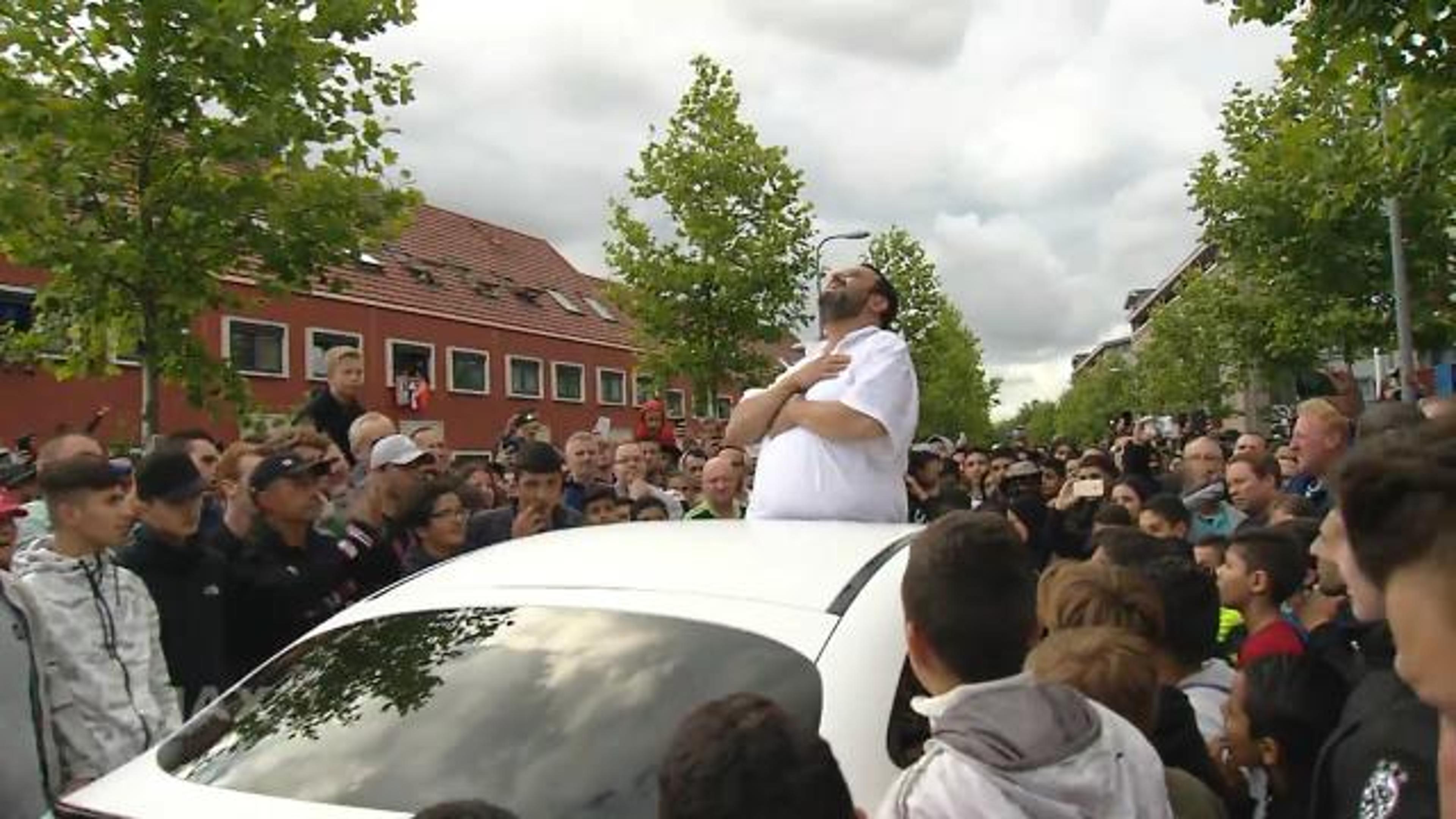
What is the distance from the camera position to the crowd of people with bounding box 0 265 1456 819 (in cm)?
186

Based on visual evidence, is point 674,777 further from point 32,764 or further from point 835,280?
point 835,280

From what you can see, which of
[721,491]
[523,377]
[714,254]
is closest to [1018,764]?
[721,491]

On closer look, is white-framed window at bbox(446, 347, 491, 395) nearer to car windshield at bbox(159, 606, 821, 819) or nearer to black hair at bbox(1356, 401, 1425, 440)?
black hair at bbox(1356, 401, 1425, 440)

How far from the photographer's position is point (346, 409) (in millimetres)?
8680

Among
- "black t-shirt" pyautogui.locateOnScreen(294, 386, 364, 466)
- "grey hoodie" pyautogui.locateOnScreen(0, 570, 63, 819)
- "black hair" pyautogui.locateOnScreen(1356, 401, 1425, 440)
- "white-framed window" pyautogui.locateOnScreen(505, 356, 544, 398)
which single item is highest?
"white-framed window" pyautogui.locateOnScreen(505, 356, 544, 398)

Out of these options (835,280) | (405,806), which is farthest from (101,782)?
(835,280)

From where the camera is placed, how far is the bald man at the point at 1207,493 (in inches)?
288

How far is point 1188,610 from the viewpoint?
3764 mm

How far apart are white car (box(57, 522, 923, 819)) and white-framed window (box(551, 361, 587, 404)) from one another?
4226 cm

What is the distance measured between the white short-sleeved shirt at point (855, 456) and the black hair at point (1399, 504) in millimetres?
2494

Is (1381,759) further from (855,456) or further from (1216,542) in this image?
(1216,542)

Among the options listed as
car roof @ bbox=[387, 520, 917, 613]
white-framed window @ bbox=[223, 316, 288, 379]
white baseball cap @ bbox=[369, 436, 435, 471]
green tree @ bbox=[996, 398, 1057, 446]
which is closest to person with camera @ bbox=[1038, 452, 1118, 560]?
white baseball cap @ bbox=[369, 436, 435, 471]

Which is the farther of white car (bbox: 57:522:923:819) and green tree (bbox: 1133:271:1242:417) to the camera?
green tree (bbox: 1133:271:1242:417)

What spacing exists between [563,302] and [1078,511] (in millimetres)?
40968
